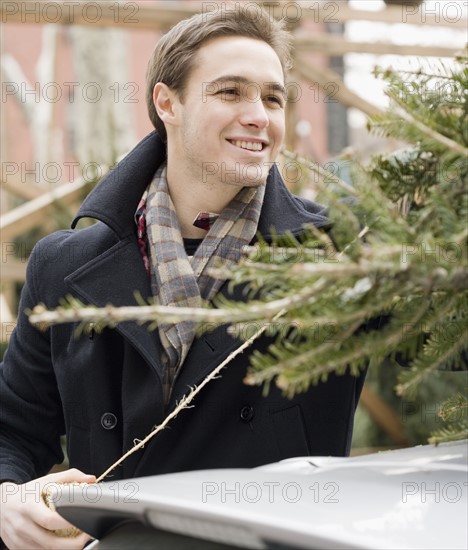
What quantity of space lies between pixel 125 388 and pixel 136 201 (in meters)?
0.56

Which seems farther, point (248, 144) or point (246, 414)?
point (248, 144)

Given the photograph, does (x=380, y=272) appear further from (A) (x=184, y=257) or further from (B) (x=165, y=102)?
(B) (x=165, y=102)

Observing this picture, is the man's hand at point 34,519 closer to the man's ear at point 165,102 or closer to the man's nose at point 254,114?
the man's nose at point 254,114

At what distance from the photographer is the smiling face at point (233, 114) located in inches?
97.8

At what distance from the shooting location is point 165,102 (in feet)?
9.29

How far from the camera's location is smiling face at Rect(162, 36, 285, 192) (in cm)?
248

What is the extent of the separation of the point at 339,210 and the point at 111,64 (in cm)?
1101

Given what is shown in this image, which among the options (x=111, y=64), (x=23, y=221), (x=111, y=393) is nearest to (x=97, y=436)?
(x=111, y=393)

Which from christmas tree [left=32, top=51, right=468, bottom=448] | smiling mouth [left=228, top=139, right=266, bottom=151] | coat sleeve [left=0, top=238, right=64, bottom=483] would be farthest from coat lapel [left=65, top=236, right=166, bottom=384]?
christmas tree [left=32, top=51, right=468, bottom=448]

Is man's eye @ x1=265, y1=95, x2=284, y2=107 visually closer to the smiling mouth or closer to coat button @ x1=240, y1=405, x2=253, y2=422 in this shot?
the smiling mouth

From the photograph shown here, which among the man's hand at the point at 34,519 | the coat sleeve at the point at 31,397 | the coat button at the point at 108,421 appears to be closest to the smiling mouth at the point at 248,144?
the coat sleeve at the point at 31,397

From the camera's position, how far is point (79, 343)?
98.7 inches

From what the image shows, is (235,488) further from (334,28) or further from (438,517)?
(334,28)

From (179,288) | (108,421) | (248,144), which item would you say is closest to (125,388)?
(108,421)
